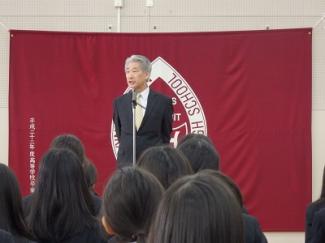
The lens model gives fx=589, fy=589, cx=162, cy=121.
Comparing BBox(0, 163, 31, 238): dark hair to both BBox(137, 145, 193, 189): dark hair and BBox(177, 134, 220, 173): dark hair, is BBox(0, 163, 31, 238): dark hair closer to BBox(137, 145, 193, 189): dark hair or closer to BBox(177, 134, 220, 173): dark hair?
BBox(137, 145, 193, 189): dark hair

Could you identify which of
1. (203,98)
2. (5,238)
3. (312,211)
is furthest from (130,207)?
(203,98)

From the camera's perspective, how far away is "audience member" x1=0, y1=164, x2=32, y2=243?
1.87 meters

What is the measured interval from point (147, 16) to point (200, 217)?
4.83 meters

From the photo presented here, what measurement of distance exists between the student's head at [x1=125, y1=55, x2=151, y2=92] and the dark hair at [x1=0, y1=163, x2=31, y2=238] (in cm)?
194

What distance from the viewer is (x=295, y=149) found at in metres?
5.45

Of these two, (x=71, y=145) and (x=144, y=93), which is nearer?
(x=71, y=145)

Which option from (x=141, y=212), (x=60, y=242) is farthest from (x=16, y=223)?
(x=141, y=212)

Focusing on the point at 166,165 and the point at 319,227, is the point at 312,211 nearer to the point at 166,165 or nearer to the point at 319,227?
the point at 319,227

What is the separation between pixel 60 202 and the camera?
2131 mm

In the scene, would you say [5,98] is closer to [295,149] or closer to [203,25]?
[203,25]

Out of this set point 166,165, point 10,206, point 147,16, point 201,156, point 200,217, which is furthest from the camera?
point 147,16

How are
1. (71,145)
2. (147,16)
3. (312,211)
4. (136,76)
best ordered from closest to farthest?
(312,211) < (71,145) < (136,76) < (147,16)

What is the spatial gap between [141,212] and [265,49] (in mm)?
4187

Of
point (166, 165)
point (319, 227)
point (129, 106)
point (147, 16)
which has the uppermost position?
point (147, 16)
